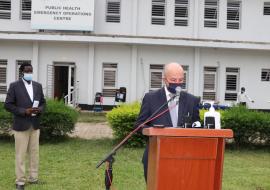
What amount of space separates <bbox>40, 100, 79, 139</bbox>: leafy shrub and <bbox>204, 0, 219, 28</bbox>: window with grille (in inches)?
596

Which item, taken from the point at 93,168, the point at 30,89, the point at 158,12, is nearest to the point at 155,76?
the point at 158,12

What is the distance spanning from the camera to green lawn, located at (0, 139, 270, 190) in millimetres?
8703

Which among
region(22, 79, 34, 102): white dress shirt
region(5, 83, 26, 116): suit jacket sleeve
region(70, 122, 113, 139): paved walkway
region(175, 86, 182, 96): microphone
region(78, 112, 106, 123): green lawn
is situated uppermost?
region(175, 86, 182, 96): microphone

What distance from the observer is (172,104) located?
5.15 meters

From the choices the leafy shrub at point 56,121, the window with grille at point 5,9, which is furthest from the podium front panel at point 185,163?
the window with grille at point 5,9

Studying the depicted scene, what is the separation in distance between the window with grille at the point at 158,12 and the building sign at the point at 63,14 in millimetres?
3439

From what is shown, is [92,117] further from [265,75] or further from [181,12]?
[265,75]

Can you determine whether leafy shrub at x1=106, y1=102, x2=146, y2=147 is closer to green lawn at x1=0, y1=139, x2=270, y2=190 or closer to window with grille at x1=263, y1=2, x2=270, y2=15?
green lawn at x1=0, y1=139, x2=270, y2=190

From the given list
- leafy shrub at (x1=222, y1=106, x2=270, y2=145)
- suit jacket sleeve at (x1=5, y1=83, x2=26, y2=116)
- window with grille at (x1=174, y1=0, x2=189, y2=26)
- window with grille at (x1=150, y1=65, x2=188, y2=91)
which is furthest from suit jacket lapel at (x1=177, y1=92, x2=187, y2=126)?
→ window with grille at (x1=174, y1=0, x2=189, y2=26)

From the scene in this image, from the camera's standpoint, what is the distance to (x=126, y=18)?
87.5 ft

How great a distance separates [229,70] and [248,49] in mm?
1520

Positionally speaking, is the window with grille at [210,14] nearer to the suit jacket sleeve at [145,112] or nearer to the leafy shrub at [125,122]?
the leafy shrub at [125,122]

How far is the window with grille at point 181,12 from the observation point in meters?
27.1

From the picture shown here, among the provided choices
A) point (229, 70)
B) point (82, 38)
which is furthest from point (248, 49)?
point (82, 38)
